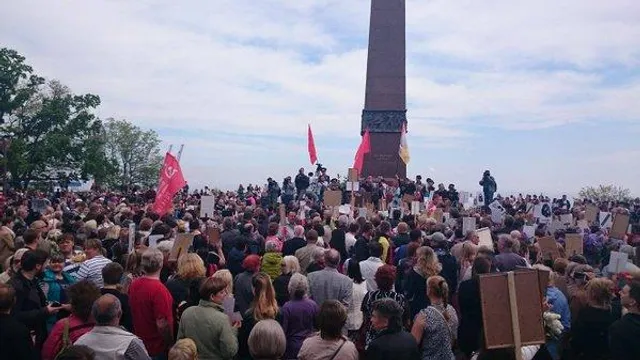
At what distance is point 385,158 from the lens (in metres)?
30.2

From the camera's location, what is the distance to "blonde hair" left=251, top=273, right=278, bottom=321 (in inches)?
248

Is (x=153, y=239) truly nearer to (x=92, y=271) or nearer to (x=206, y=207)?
(x=92, y=271)

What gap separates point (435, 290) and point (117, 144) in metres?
60.8

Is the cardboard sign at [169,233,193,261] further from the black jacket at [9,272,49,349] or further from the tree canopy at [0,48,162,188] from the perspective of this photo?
the tree canopy at [0,48,162,188]

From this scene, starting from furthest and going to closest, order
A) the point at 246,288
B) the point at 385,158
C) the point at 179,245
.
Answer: the point at 385,158 < the point at 179,245 < the point at 246,288

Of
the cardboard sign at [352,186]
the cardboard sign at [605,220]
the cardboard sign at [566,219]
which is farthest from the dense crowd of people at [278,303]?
the cardboard sign at [352,186]

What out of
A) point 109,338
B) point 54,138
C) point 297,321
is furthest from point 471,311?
point 54,138

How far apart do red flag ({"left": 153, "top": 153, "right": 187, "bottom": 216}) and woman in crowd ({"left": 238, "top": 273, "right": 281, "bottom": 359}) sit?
8.41 meters

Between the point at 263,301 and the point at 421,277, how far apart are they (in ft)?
7.89

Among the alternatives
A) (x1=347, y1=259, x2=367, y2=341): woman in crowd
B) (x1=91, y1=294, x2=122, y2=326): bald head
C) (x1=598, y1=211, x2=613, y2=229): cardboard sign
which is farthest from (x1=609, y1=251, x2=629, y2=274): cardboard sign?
(x1=598, y1=211, x2=613, y2=229): cardboard sign

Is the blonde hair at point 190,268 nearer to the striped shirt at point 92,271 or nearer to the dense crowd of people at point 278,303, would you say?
the dense crowd of people at point 278,303

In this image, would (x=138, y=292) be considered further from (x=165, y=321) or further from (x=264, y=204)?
(x=264, y=204)

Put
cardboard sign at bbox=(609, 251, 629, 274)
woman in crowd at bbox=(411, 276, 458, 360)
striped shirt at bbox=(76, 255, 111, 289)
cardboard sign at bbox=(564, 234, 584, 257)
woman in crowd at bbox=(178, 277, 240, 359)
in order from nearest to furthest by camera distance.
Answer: woman in crowd at bbox=(178, 277, 240, 359) → woman in crowd at bbox=(411, 276, 458, 360) → striped shirt at bbox=(76, 255, 111, 289) → cardboard sign at bbox=(609, 251, 629, 274) → cardboard sign at bbox=(564, 234, 584, 257)

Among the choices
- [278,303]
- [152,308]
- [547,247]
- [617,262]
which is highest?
[547,247]
